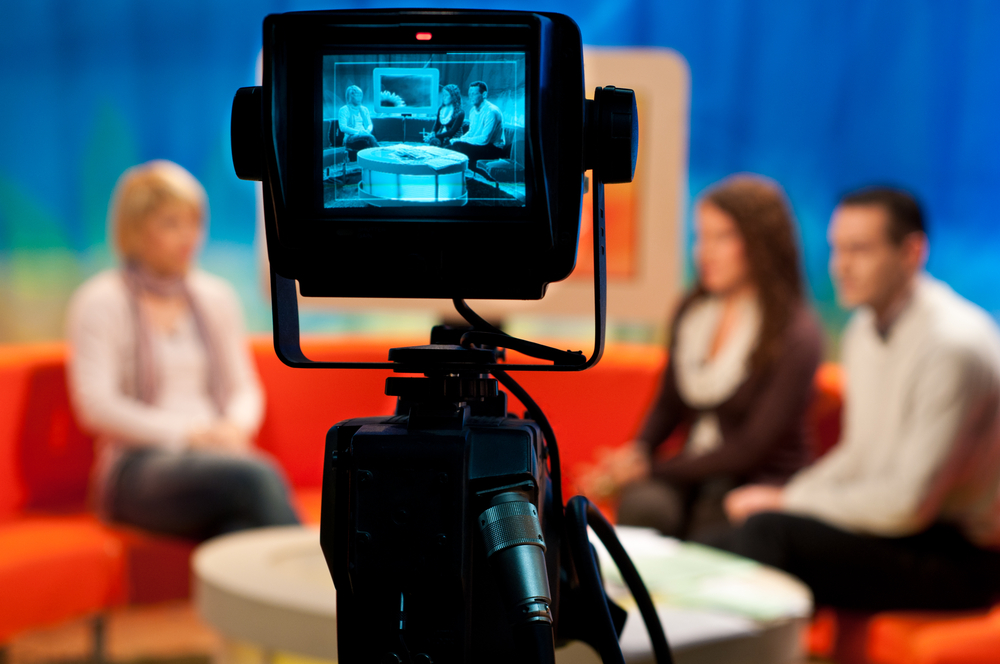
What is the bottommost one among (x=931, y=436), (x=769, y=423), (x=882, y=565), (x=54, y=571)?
(x=54, y=571)

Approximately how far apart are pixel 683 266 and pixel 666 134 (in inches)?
24.6

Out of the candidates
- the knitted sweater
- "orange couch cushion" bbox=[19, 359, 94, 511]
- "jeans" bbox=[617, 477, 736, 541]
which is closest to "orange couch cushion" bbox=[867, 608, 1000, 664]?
the knitted sweater

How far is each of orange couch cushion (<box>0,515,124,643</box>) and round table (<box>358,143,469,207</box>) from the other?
5.15 ft

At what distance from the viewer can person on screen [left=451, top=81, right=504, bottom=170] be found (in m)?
0.57

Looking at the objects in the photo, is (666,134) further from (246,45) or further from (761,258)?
(246,45)

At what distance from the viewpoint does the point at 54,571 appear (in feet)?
6.22

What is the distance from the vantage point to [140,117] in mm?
2773

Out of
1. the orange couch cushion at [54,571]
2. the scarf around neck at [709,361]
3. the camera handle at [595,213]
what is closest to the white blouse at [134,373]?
the orange couch cushion at [54,571]

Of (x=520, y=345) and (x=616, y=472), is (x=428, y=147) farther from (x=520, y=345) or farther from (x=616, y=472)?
(x=616, y=472)

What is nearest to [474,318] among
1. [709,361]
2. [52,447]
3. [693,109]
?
[709,361]

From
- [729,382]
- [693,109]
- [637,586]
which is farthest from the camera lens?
[693,109]

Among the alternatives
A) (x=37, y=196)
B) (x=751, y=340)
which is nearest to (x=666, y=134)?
(x=751, y=340)

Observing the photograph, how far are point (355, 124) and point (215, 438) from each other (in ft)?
5.70

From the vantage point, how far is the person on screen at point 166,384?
2.07 m
